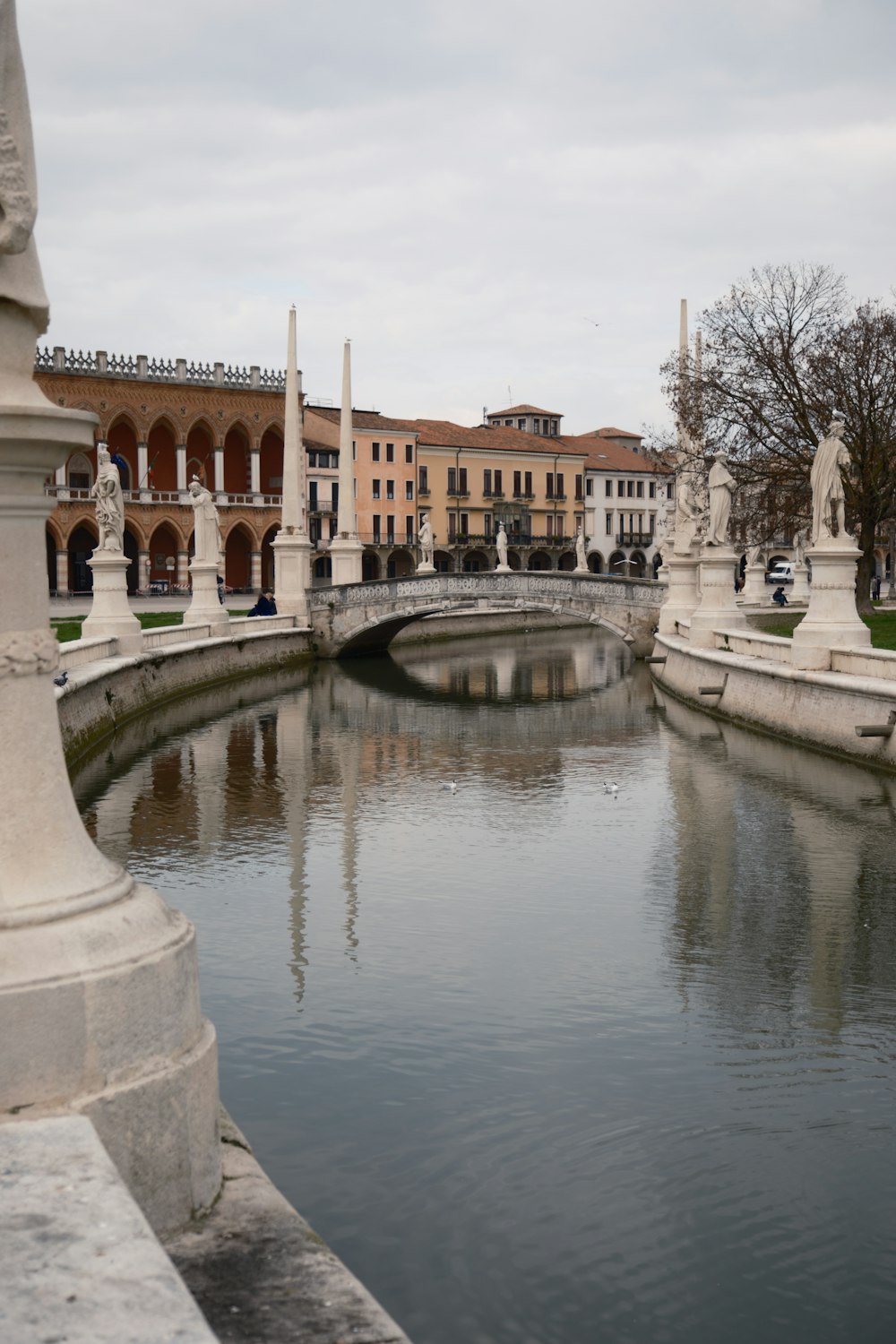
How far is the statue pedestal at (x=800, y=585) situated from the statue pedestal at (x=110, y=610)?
1076 inches

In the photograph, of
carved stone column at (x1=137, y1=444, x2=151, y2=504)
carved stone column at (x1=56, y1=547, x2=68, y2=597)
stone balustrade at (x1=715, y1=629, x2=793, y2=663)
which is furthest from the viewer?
carved stone column at (x1=137, y1=444, x2=151, y2=504)

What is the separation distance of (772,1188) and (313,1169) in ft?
6.24

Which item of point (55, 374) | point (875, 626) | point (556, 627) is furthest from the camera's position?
point (55, 374)

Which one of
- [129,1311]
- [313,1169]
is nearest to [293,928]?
[313,1169]

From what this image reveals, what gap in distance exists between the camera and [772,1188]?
599cm

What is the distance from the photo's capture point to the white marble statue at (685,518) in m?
31.1

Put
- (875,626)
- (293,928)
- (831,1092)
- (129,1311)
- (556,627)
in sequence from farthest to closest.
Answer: (556,627) < (875,626) < (293,928) < (831,1092) < (129,1311)

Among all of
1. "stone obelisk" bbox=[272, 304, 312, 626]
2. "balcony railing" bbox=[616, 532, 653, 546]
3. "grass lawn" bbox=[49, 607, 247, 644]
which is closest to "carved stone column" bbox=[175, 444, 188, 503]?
"grass lawn" bbox=[49, 607, 247, 644]

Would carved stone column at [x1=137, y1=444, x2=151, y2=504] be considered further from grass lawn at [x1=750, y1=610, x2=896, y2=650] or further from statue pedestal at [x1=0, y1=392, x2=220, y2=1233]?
statue pedestal at [x1=0, y1=392, x2=220, y2=1233]

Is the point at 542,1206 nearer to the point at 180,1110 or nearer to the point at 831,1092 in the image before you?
the point at 831,1092

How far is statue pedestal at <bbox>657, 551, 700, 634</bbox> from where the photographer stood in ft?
105

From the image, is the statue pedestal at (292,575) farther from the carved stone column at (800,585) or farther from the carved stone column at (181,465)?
the carved stone column at (181,465)

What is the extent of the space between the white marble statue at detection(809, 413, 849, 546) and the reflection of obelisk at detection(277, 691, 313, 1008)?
694 cm

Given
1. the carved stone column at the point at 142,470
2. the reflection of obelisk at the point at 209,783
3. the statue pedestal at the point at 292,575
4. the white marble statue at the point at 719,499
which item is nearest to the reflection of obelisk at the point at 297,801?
the reflection of obelisk at the point at 209,783
